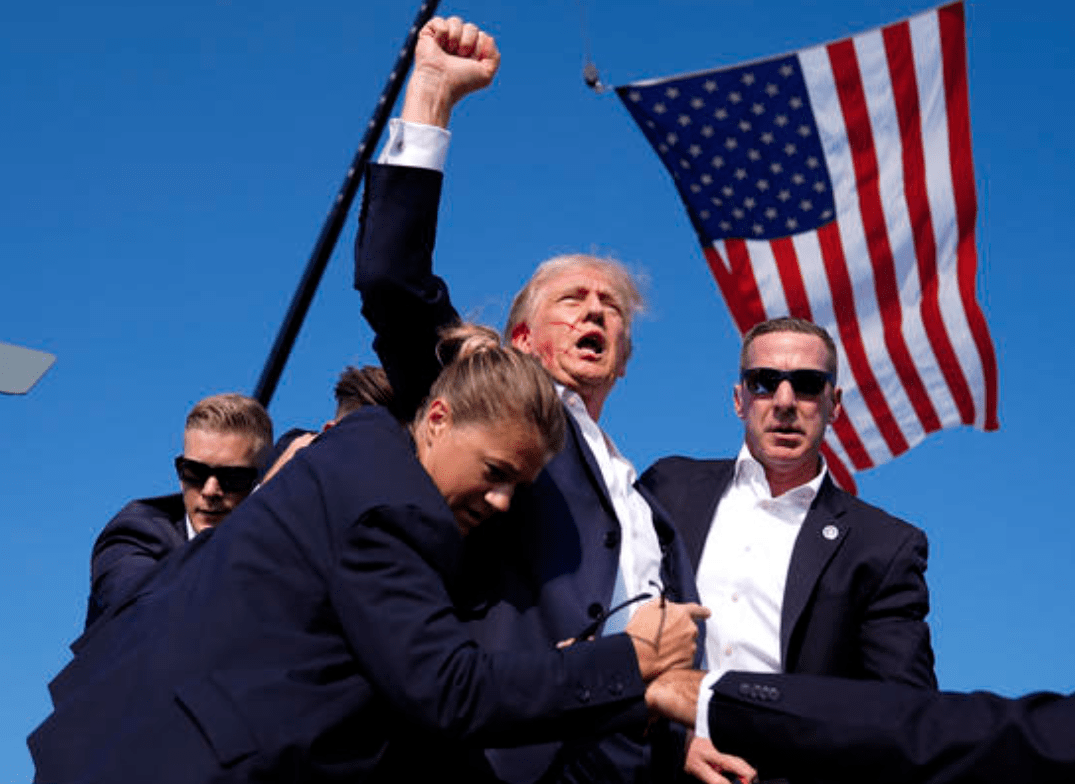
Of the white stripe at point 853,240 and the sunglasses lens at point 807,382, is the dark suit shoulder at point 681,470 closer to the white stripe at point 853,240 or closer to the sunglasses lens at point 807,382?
the sunglasses lens at point 807,382

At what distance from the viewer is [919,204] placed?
10477 mm

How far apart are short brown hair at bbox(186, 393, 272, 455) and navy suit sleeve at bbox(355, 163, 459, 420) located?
7.38ft

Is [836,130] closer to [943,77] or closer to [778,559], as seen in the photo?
[943,77]

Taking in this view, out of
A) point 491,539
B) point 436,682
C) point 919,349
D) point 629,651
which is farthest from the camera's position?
point 919,349

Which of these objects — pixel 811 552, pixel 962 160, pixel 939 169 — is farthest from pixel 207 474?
pixel 962 160

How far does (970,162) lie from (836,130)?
1.02 m

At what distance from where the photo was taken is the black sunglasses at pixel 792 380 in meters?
5.22

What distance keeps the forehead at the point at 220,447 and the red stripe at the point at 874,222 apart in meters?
5.95

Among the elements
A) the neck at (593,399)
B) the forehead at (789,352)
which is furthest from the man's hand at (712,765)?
the forehead at (789,352)

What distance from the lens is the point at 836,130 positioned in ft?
34.3

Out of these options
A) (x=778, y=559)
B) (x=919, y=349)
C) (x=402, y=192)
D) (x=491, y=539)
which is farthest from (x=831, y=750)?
(x=919, y=349)

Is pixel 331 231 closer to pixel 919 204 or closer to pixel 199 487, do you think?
pixel 919 204

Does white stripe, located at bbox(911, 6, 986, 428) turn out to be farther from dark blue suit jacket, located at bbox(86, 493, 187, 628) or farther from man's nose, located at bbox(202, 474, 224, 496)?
dark blue suit jacket, located at bbox(86, 493, 187, 628)

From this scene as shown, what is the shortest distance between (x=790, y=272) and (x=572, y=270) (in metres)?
6.15
